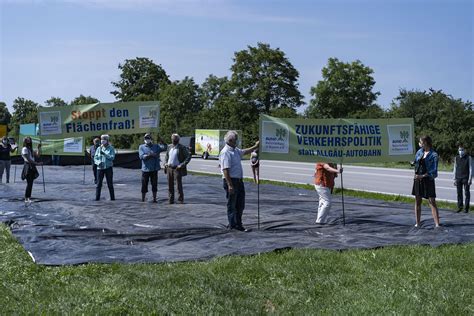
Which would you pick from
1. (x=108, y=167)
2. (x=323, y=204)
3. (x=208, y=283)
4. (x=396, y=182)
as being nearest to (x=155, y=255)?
(x=208, y=283)

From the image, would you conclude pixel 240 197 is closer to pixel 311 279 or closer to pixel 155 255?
pixel 155 255

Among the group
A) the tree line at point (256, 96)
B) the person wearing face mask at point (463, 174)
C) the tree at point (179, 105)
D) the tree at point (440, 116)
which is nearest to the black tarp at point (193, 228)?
the person wearing face mask at point (463, 174)

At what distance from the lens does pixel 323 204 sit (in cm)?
1245

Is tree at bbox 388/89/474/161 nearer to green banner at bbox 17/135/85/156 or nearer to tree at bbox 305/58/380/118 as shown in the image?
tree at bbox 305/58/380/118

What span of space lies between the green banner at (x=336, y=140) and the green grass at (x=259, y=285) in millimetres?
3424

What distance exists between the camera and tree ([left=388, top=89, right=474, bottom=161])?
43719 mm

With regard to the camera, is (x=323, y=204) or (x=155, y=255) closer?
(x=155, y=255)

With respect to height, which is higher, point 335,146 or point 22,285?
point 335,146

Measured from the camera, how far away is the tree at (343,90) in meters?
69.8

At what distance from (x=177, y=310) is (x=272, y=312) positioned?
969mm

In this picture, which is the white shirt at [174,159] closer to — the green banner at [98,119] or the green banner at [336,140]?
the green banner at [98,119]

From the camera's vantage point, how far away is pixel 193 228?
1140 centimetres

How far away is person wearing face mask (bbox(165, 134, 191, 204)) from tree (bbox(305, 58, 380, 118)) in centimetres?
5423

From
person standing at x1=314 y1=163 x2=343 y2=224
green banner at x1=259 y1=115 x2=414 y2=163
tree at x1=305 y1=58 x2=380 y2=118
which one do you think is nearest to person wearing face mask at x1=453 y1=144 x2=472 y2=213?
green banner at x1=259 y1=115 x2=414 y2=163
